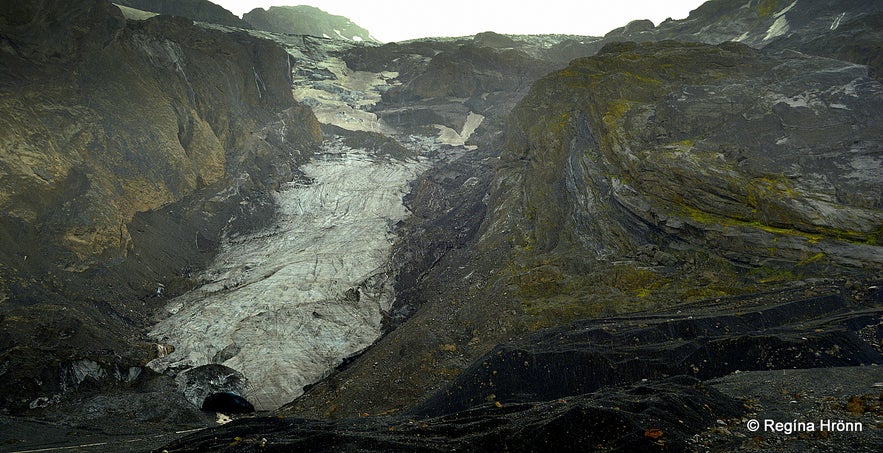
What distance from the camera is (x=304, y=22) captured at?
11531cm

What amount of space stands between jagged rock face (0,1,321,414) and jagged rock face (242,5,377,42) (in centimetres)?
7023

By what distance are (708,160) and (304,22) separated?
116608 mm

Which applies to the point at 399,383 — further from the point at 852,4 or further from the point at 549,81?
the point at 852,4

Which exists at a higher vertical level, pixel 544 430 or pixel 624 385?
pixel 624 385

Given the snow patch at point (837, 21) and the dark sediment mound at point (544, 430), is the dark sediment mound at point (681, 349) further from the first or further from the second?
the snow patch at point (837, 21)

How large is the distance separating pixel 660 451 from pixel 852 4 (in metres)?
52.9

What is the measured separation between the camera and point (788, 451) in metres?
6.01

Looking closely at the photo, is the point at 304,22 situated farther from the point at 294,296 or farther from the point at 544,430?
the point at 544,430

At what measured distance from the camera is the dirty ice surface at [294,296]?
21891 millimetres

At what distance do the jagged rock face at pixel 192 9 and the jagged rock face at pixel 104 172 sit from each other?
1675 inches

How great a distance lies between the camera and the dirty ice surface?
21891 mm

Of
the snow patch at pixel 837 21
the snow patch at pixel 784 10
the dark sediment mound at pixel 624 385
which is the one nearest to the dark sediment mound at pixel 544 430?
the dark sediment mound at pixel 624 385

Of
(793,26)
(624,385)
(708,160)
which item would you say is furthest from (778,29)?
(624,385)

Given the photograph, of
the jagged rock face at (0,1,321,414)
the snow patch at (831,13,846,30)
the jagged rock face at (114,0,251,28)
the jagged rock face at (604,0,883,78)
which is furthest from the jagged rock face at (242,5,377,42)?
the snow patch at (831,13,846,30)
